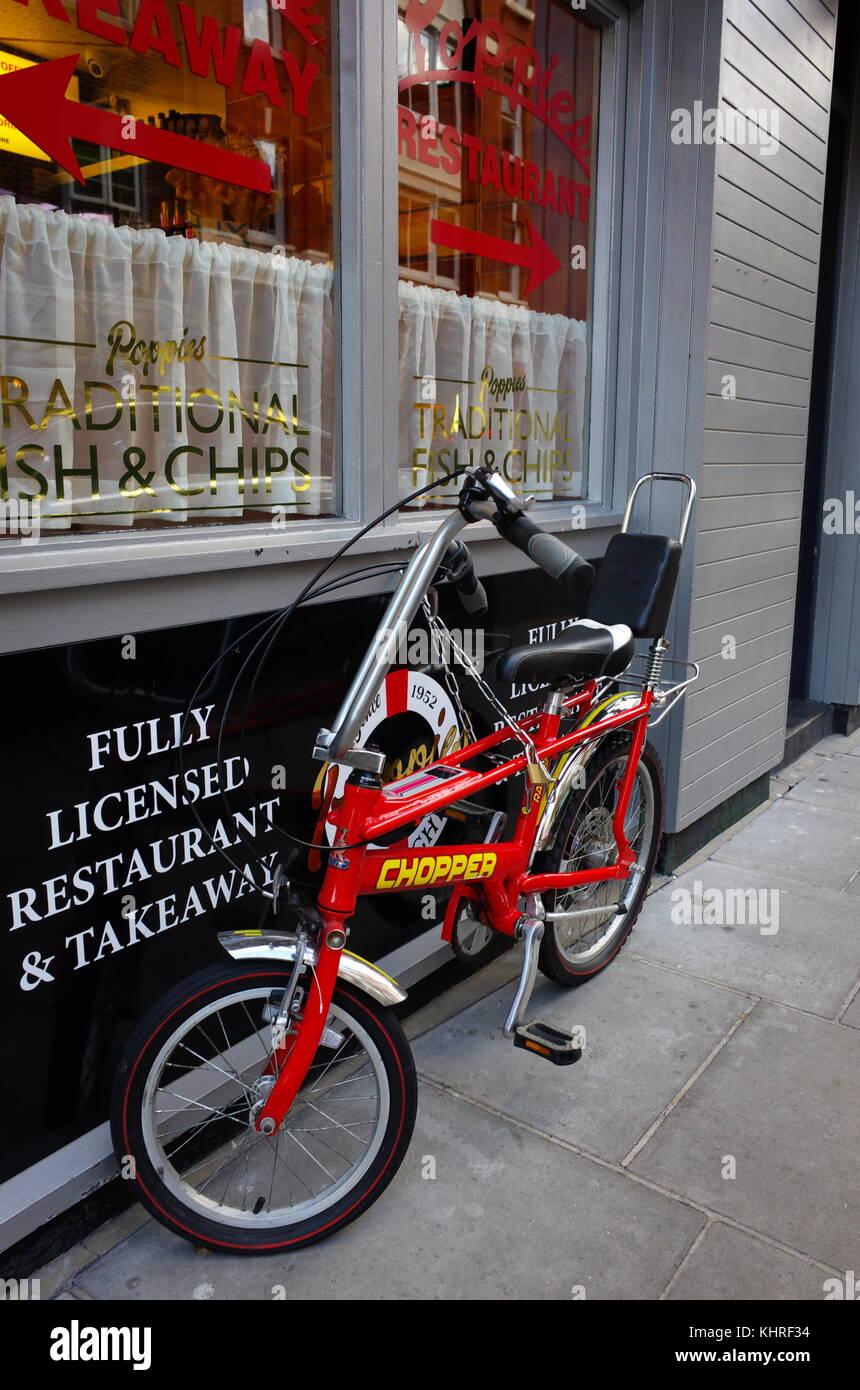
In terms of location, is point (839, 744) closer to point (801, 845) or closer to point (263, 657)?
point (801, 845)

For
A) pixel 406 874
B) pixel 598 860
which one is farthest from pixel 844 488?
pixel 406 874

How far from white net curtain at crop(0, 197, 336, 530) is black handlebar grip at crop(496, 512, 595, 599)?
86 cm

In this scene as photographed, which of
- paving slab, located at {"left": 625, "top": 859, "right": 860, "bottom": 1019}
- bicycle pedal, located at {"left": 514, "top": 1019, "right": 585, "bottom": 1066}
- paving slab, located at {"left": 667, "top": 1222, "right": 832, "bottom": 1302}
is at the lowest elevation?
paving slab, located at {"left": 667, "top": 1222, "right": 832, "bottom": 1302}

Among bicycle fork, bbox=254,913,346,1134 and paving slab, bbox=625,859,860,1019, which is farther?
paving slab, bbox=625,859,860,1019

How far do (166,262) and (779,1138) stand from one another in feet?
8.76

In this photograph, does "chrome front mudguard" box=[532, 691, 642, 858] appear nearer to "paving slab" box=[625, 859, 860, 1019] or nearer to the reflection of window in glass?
"paving slab" box=[625, 859, 860, 1019]

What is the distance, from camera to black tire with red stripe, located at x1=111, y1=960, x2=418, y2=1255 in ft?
7.07

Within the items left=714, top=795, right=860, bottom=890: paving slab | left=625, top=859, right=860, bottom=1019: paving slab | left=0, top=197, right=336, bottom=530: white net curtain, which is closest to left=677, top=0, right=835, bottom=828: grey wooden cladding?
left=714, top=795, right=860, bottom=890: paving slab

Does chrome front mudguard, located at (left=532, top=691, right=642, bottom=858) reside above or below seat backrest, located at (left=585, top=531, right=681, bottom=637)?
below

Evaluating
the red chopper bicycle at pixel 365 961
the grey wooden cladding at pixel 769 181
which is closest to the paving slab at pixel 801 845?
the red chopper bicycle at pixel 365 961

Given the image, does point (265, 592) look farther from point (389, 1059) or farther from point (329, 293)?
point (389, 1059)

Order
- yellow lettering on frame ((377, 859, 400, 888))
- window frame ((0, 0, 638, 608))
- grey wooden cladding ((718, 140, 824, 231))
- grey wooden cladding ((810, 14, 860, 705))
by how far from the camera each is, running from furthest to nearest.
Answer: grey wooden cladding ((810, 14, 860, 705)), grey wooden cladding ((718, 140, 824, 231)), window frame ((0, 0, 638, 608)), yellow lettering on frame ((377, 859, 400, 888))

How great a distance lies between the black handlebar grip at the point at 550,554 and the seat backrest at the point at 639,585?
123 centimetres

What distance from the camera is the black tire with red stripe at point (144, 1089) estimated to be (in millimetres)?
2154
